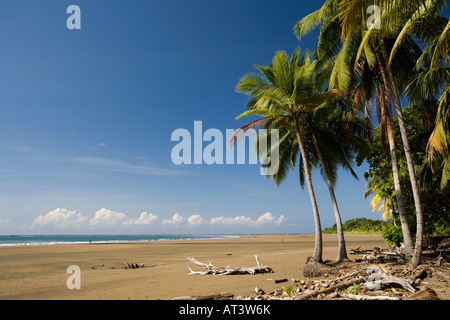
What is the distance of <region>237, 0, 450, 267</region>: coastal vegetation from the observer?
35.3 feet

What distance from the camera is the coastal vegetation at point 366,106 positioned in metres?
10.8

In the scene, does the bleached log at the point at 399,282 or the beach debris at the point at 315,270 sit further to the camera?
the beach debris at the point at 315,270

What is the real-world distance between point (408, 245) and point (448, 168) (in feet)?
11.1

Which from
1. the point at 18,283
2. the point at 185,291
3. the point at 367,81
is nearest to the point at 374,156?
the point at 367,81

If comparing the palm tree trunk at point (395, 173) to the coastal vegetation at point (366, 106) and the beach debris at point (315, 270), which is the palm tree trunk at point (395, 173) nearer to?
the coastal vegetation at point (366, 106)

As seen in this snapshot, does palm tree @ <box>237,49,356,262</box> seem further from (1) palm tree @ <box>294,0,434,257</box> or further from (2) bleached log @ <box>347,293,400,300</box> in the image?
(2) bleached log @ <box>347,293,400,300</box>

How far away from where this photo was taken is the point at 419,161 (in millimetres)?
14734

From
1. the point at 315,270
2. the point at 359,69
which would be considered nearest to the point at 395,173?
the point at 359,69

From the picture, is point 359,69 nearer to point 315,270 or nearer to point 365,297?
point 315,270

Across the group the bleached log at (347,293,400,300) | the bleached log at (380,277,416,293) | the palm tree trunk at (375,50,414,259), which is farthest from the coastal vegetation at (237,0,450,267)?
the bleached log at (347,293,400,300)

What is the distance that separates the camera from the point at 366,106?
42.6 feet

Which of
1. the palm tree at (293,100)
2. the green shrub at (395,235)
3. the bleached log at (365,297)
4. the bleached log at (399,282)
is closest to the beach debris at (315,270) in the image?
the palm tree at (293,100)

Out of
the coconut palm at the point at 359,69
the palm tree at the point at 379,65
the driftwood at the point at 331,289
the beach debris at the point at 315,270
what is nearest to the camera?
the driftwood at the point at 331,289
